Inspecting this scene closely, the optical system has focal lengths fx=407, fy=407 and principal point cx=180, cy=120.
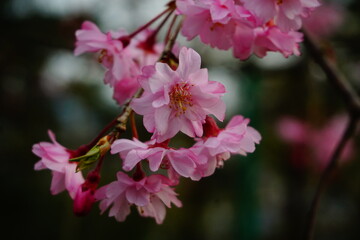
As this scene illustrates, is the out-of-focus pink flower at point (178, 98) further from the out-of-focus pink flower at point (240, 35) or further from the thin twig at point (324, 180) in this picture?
the thin twig at point (324, 180)

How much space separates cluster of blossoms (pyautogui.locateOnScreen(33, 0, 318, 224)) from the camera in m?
0.59

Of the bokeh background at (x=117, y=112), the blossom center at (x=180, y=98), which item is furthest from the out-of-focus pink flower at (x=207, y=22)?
the bokeh background at (x=117, y=112)

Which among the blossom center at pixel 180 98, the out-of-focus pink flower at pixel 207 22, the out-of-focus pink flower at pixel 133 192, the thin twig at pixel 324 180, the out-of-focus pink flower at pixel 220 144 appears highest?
the out-of-focus pink flower at pixel 207 22

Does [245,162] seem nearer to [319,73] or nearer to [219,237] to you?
[319,73]

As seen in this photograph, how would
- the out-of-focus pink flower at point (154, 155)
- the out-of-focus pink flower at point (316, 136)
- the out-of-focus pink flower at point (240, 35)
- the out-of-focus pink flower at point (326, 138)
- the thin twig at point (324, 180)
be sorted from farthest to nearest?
the out-of-focus pink flower at point (326, 138)
the out-of-focus pink flower at point (316, 136)
the thin twig at point (324, 180)
the out-of-focus pink flower at point (240, 35)
the out-of-focus pink flower at point (154, 155)

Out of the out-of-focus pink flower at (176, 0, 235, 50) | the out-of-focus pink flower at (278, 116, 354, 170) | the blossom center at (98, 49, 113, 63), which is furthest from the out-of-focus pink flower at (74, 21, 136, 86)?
the out-of-focus pink flower at (278, 116, 354, 170)

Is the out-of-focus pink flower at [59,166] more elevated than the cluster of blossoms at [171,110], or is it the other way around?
the cluster of blossoms at [171,110]

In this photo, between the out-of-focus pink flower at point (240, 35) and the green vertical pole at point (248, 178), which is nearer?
the out-of-focus pink flower at point (240, 35)

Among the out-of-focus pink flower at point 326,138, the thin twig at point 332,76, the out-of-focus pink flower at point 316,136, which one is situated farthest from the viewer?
the out-of-focus pink flower at point 326,138

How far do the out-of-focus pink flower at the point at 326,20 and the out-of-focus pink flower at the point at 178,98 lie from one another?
2.38 meters

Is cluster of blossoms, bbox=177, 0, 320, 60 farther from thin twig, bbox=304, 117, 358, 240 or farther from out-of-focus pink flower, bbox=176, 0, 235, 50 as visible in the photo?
thin twig, bbox=304, 117, 358, 240

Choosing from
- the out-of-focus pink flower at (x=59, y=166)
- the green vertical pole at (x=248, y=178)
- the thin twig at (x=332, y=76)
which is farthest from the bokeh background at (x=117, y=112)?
the out-of-focus pink flower at (x=59, y=166)

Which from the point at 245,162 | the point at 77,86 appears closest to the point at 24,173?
the point at 77,86

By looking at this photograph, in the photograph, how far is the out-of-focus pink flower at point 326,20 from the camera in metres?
2.76
